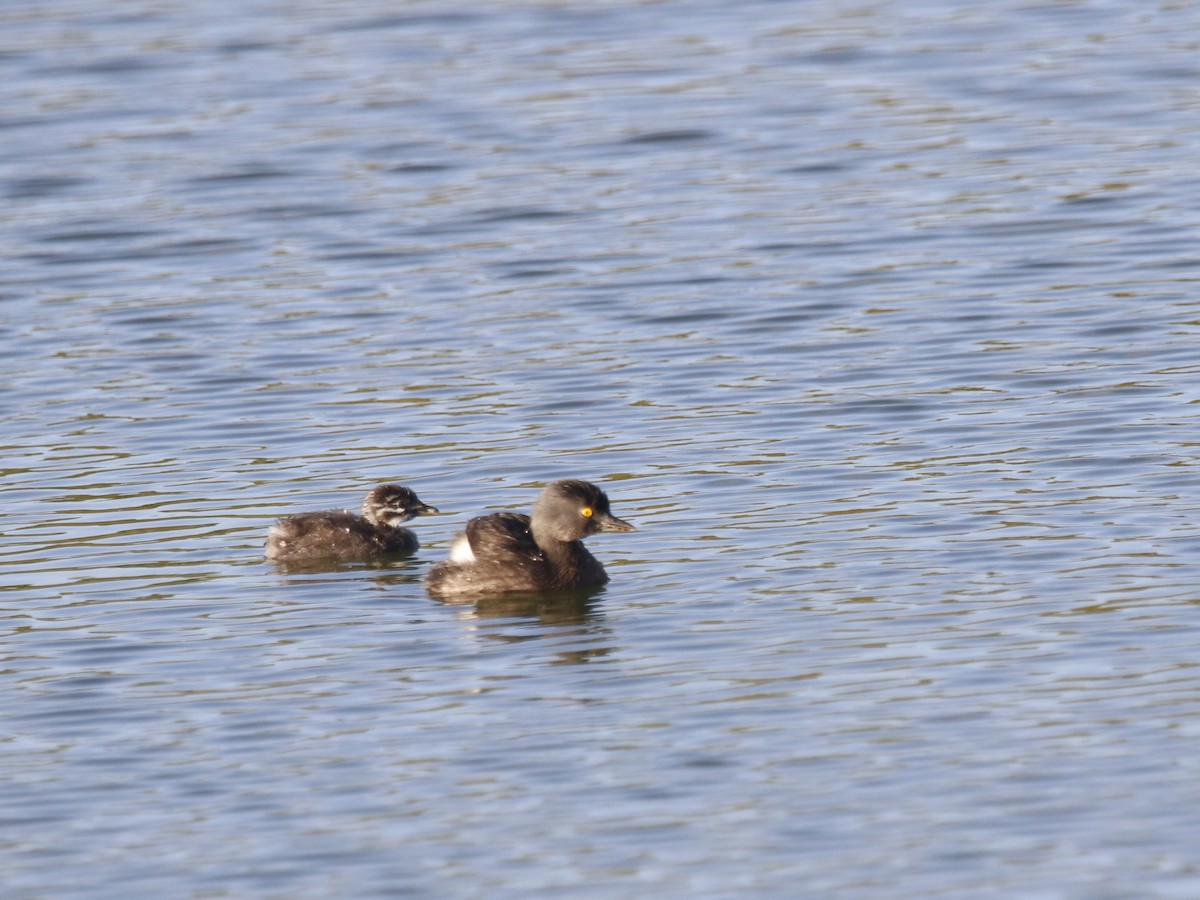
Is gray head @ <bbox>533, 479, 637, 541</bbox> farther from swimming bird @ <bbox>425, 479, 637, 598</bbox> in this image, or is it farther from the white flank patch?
the white flank patch

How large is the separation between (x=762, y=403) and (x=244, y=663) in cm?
509

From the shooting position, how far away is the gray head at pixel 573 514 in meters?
12.0

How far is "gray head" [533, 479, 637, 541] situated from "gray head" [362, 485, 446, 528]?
90cm

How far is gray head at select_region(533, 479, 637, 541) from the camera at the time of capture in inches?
471

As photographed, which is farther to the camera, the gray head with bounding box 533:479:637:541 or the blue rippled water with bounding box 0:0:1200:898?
the gray head with bounding box 533:479:637:541

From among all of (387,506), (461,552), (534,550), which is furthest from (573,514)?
(387,506)

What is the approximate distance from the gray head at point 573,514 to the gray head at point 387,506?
903 millimetres

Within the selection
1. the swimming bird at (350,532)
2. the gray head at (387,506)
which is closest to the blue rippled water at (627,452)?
the swimming bird at (350,532)

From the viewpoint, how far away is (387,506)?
1267 centimetres

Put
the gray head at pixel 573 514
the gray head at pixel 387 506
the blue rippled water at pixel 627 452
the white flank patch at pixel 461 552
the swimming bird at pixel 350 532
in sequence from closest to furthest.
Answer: the blue rippled water at pixel 627 452 < the white flank patch at pixel 461 552 < the gray head at pixel 573 514 < the swimming bird at pixel 350 532 < the gray head at pixel 387 506

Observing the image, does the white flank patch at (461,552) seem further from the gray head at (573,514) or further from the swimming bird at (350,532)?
the swimming bird at (350,532)

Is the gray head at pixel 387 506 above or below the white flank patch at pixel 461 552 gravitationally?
above

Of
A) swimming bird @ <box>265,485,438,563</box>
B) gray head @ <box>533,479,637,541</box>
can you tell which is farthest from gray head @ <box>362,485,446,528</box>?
gray head @ <box>533,479,637,541</box>

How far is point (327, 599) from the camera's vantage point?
12.0 metres
